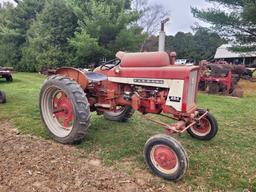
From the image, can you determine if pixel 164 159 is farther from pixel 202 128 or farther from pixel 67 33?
pixel 67 33

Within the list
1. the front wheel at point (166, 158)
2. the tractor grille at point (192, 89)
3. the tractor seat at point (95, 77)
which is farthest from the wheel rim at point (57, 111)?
the tractor grille at point (192, 89)

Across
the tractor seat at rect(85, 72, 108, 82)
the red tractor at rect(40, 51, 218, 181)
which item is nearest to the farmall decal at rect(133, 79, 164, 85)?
the red tractor at rect(40, 51, 218, 181)

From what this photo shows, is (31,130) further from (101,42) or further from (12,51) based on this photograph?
(12,51)

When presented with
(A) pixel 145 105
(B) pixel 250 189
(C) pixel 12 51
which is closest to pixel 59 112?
(A) pixel 145 105

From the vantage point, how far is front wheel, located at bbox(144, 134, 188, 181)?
2.49 metres

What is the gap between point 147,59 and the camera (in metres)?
3.08

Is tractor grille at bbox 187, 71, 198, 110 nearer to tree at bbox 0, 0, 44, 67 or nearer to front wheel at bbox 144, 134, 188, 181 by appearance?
front wheel at bbox 144, 134, 188, 181

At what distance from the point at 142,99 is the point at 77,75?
1034mm

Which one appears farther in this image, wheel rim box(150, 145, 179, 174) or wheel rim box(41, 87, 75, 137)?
wheel rim box(41, 87, 75, 137)

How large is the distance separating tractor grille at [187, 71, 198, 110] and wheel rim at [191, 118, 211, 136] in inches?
23.2

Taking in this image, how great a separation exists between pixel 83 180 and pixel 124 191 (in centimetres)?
44

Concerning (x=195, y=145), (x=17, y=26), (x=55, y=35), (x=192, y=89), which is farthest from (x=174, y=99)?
(x=17, y=26)

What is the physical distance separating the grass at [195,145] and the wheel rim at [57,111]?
0.23 meters

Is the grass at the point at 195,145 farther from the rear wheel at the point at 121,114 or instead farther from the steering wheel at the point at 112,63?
the steering wheel at the point at 112,63
